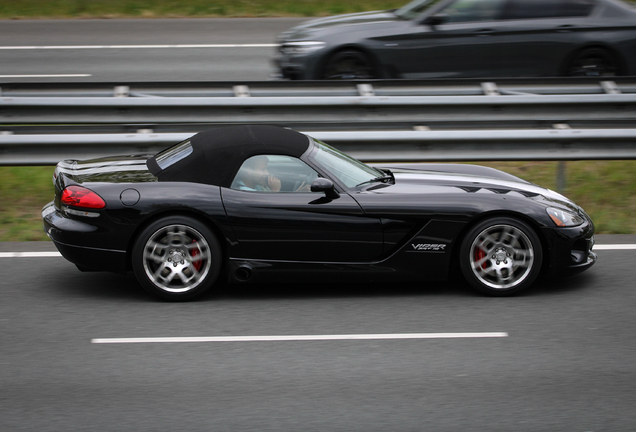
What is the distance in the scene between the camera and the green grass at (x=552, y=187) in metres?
7.57

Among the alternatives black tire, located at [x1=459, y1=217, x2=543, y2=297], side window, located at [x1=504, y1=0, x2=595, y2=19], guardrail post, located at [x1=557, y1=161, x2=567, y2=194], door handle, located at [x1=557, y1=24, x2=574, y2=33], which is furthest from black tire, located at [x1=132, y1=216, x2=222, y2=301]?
door handle, located at [x1=557, y1=24, x2=574, y2=33]

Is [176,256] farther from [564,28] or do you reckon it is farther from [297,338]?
[564,28]

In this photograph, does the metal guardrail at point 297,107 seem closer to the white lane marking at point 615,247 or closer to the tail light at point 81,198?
the white lane marking at point 615,247

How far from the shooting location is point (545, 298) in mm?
5758

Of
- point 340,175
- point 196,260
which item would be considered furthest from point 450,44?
point 196,260

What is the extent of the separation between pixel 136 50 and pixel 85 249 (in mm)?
10078

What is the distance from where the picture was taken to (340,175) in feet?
19.0

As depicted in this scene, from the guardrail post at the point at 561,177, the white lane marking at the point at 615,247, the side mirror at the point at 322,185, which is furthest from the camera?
the guardrail post at the point at 561,177

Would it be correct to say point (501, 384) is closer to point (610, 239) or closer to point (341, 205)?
point (341, 205)

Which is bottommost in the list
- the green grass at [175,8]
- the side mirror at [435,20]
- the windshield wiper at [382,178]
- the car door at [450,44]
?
the windshield wiper at [382,178]

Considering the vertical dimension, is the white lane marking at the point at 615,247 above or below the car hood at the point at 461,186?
below

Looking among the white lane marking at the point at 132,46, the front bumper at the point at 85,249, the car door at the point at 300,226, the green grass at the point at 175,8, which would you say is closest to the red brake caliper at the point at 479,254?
the car door at the point at 300,226

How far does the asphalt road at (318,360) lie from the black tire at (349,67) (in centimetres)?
460

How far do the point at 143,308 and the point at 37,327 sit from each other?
2.35ft
